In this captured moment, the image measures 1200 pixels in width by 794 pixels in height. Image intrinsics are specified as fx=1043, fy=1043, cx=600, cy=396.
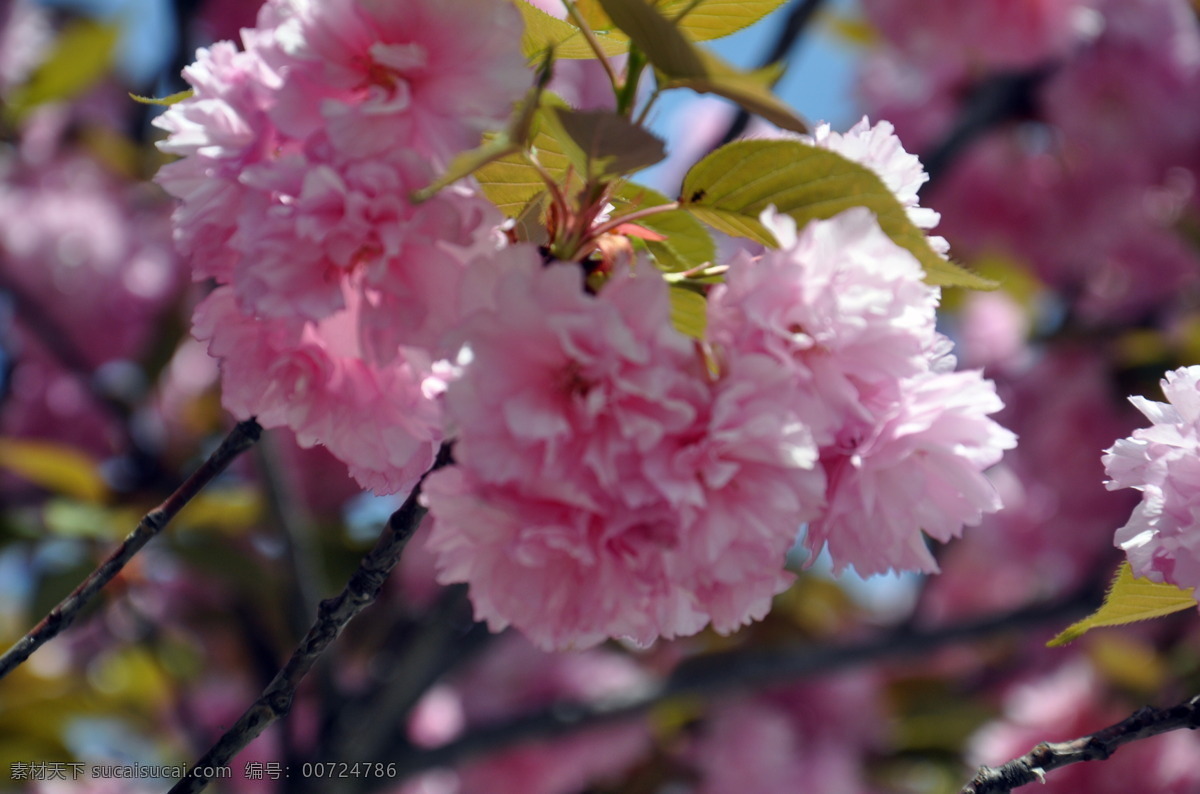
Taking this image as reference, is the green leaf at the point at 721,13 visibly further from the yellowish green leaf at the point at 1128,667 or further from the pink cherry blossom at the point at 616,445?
the yellowish green leaf at the point at 1128,667

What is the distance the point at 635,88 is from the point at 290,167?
0.60 feet

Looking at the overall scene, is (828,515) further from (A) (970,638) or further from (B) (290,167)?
(A) (970,638)

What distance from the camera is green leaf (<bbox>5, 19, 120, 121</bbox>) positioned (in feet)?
6.77

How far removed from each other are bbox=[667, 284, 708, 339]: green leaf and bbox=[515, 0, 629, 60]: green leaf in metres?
0.13

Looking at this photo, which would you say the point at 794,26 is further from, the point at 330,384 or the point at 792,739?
the point at 792,739

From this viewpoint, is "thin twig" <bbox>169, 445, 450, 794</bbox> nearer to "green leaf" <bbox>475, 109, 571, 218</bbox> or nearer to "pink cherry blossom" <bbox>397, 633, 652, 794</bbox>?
"green leaf" <bbox>475, 109, 571, 218</bbox>

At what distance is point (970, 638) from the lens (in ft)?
5.72

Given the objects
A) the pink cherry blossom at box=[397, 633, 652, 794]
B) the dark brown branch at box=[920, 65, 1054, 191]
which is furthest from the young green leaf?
the dark brown branch at box=[920, 65, 1054, 191]

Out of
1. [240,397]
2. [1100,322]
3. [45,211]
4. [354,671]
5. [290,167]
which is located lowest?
[354,671]

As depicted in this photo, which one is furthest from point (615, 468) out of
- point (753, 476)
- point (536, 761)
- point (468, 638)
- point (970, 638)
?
point (536, 761)

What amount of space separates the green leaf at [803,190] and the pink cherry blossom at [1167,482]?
0.13 metres

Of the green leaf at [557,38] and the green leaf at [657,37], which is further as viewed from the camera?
the green leaf at [557,38]

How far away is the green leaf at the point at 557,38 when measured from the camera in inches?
21.0

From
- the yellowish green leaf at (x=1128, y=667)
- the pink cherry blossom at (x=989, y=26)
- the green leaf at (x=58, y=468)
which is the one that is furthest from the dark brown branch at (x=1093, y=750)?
the pink cherry blossom at (x=989, y=26)
